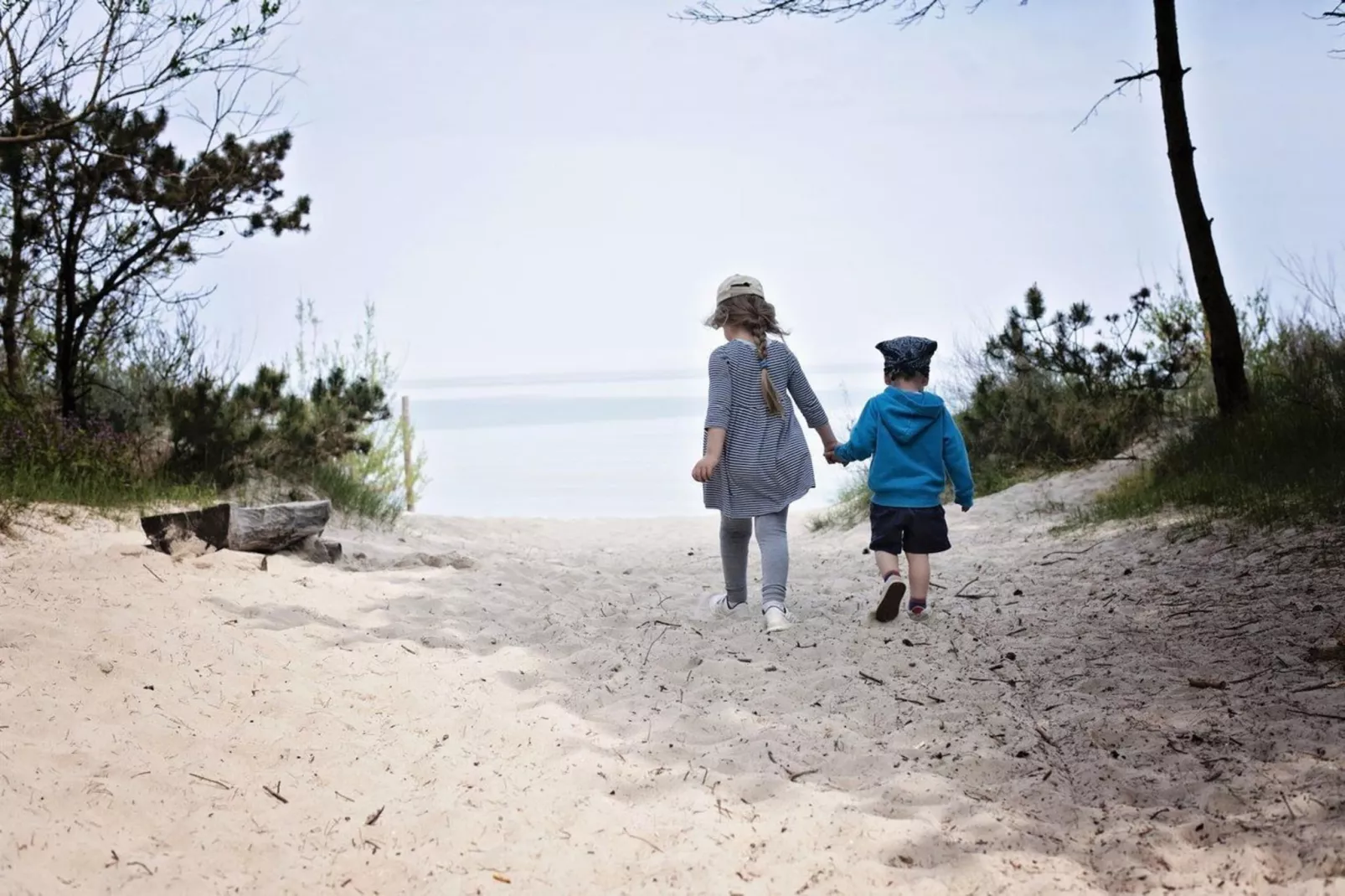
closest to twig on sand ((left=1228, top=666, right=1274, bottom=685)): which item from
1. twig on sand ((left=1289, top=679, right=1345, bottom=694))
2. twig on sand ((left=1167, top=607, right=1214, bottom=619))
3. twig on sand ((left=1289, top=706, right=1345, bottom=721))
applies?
twig on sand ((left=1289, top=679, right=1345, bottom=694))

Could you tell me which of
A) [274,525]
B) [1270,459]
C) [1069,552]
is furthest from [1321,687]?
[274,525]

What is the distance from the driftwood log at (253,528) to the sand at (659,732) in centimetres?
37

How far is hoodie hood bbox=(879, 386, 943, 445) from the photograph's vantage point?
550 centimetres

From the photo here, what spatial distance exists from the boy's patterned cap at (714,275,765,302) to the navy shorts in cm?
122

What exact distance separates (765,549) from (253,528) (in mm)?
3262

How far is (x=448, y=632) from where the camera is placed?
227 inches

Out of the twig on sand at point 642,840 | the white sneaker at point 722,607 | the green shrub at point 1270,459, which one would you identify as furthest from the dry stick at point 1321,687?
the white sneaker at point 722,607

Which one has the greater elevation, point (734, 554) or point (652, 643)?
point (734, 554)

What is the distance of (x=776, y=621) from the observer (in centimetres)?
564

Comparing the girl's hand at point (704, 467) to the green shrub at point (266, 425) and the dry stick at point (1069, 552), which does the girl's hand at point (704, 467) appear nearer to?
the dry stick at point (1069, 552)

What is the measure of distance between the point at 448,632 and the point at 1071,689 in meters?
2.92

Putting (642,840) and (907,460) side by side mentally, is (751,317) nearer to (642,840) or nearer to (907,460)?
(907,460)

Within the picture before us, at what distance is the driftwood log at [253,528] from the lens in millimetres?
6719

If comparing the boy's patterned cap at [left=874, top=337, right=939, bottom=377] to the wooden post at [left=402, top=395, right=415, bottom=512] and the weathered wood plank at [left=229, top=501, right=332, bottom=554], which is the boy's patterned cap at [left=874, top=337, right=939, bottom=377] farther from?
the wooden post at [left=402, top=395, right=415, bottom=512]
